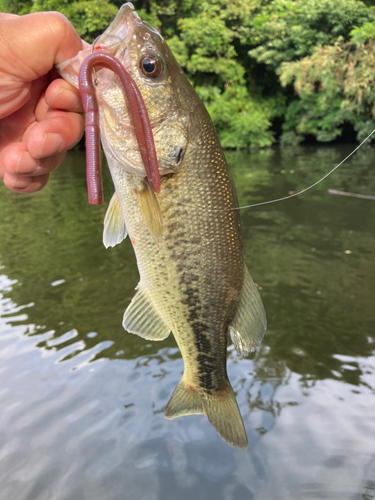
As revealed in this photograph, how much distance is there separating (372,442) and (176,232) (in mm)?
2910

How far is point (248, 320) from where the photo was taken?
6.28ft

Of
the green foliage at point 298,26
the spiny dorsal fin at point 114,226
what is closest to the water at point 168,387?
the spiny dorsal fin at point 114,226

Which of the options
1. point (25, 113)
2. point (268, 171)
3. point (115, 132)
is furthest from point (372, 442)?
point (268, 171)

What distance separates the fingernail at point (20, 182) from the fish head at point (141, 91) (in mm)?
680

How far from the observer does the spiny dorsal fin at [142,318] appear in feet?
6.23

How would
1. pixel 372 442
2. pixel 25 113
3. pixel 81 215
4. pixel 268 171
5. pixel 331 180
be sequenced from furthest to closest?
pixel 268 171 → pixel 331 180 → pixel 81 215 → pixel 372 442 → pixel 25 113

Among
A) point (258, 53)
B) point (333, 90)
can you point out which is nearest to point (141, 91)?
point (333, 90)

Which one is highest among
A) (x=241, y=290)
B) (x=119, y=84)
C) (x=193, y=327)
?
(x=119, y=84)

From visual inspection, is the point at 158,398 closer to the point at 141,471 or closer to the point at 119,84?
the point at 141,471

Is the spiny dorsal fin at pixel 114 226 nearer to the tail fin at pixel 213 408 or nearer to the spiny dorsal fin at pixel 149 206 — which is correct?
the spiny dorsal fin at pixel 149 206

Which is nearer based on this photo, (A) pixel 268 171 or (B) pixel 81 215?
(B) pixel 81 215

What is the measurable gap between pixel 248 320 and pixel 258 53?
23.4 meters

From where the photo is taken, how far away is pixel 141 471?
3268mm

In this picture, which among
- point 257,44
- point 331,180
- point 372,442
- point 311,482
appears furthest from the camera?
point 257,44
